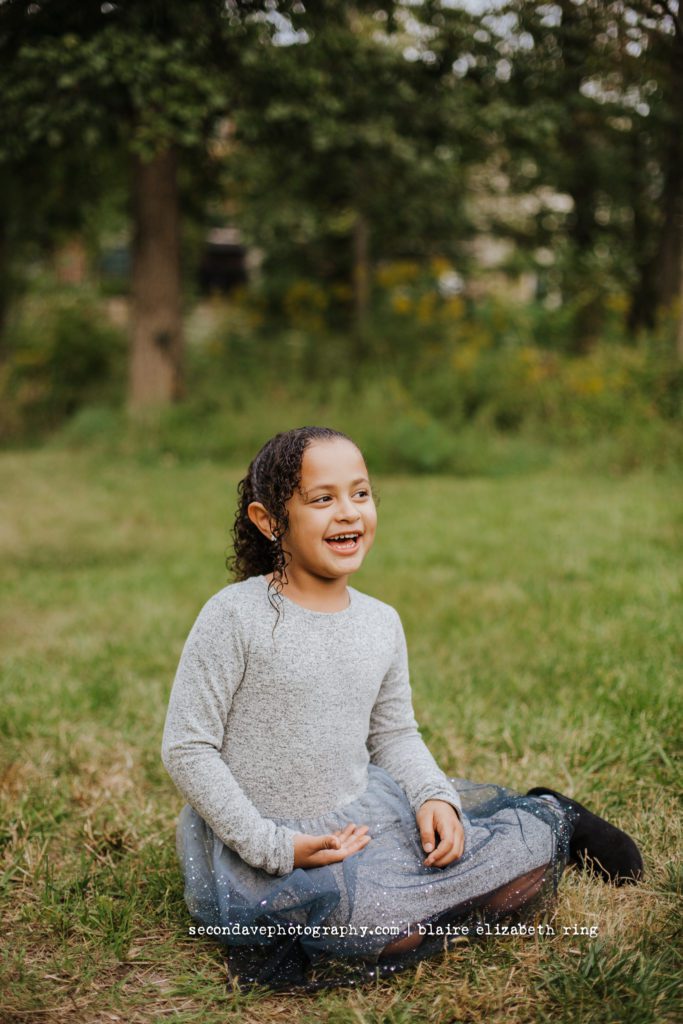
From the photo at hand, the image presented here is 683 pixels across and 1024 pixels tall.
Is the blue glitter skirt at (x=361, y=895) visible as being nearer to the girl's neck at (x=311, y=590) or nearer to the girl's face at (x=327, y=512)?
the girl's neck at (x=311, y=590)

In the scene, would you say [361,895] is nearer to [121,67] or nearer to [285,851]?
[285,851]

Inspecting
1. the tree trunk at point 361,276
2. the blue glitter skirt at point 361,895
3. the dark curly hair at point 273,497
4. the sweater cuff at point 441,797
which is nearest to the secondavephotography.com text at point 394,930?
the blue glitter skirt at point 361,895

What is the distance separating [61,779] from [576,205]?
35.8ft

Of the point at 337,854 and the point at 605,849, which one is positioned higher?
the point at 337,854

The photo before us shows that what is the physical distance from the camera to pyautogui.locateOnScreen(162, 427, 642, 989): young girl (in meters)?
2.01

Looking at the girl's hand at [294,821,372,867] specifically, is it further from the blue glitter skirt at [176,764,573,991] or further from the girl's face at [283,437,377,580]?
the girl's face at [283,437,377,580]

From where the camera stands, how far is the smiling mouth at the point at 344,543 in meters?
2.13

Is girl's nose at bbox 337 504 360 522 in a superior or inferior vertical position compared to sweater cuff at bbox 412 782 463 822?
superior

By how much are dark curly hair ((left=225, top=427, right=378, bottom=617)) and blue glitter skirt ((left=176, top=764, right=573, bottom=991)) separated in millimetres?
558

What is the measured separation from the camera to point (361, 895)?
2023mm

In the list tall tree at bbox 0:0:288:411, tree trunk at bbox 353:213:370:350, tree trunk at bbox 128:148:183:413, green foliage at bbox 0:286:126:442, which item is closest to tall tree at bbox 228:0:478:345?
tree trunk at bbox 353:213:370:350

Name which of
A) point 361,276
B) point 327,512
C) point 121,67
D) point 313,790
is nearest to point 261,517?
point 327,512

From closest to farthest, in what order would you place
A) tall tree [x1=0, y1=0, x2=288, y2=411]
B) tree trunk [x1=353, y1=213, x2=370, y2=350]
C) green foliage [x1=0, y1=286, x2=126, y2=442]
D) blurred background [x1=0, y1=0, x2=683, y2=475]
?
tall tree [x1=0, y1=0, x2=288, y2=411], blurred background [x1=0, y1=0, x2=683, y2=475], green foliage [x1=0, y1=286, x2=126, y2=442], tree trunk [x1=353, y1=213, x2=370, y2=350]

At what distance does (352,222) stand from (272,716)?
31.7 ft
